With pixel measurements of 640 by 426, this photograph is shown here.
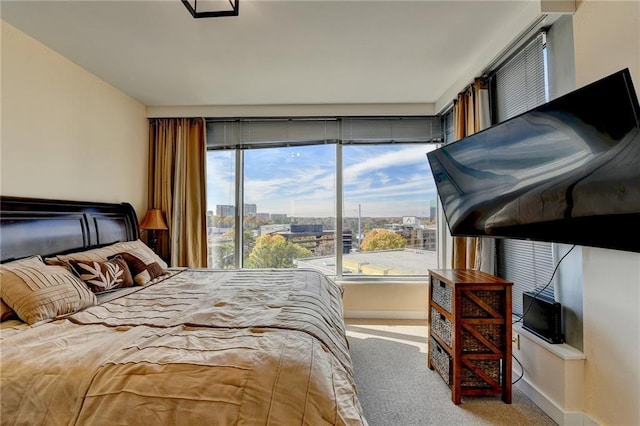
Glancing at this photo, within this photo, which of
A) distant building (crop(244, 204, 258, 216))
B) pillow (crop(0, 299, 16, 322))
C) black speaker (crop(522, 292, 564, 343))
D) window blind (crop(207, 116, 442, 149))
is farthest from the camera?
distant building (crop(244, 204, 258, 216))

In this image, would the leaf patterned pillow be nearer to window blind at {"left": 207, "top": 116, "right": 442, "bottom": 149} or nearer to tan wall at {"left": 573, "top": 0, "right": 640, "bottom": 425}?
window blind at {"left": 207, "top": 116, "right": 442, "bottom": 149}

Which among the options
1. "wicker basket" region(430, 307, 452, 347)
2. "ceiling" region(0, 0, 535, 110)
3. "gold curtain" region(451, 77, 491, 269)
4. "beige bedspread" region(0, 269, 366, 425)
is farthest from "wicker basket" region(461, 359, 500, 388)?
"ceiling" region(0, 0, 535, 110)

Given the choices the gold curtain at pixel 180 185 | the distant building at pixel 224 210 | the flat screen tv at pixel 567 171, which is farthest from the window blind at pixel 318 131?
the flat screen tv at pixel 567 171

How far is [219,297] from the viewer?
1.90 metres

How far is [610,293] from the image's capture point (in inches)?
59.5

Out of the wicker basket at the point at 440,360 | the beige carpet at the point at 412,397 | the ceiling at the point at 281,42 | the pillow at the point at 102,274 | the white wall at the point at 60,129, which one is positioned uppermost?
the ceiling at the point at 281,42

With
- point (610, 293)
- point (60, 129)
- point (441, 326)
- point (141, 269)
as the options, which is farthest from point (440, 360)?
point (60, 129)

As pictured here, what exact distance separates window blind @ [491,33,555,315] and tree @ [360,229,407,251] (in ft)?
4.29

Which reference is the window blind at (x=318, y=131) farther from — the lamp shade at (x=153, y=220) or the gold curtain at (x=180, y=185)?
the lamp shade at (x=153, y=220)

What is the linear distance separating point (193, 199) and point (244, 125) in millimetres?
1155

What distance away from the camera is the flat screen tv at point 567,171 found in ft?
3.92

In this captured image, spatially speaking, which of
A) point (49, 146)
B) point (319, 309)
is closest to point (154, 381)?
point (319, 309)

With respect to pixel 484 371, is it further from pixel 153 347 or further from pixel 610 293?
pixel 153 347

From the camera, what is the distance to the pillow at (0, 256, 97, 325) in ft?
5.16
